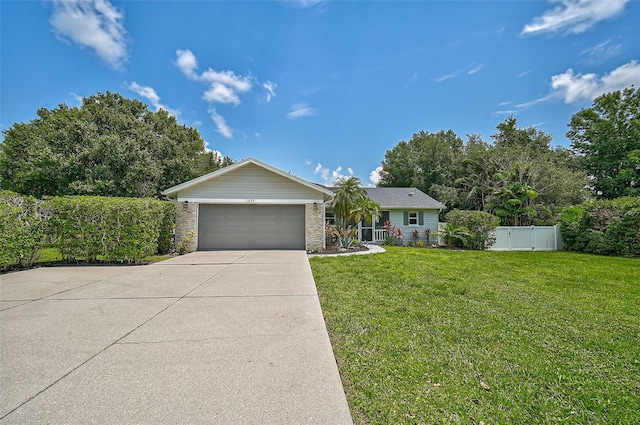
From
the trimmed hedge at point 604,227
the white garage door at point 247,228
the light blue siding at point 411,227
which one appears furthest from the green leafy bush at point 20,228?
the trimmed hedge at point 604,227

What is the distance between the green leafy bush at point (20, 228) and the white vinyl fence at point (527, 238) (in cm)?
1932

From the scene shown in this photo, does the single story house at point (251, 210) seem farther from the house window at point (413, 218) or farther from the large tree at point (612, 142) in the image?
the large tree at point (612, 142)


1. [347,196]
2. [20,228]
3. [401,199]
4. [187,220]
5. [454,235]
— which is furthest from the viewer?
[401,199]

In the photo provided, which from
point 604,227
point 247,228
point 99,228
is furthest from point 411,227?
point 99,228

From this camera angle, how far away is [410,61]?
1291cm

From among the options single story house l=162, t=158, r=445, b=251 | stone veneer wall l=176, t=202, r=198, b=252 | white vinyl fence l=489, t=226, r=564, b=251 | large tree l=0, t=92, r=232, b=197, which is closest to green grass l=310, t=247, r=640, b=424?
single story house l=162, t=158, r=445, b=251

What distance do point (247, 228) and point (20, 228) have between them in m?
7.44

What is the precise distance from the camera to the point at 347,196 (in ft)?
46.5

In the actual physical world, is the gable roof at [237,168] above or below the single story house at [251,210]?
above

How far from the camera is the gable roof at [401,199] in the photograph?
58.2 feet

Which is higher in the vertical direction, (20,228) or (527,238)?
(20,228)

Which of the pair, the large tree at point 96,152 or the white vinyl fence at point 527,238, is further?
the large tree at point 96,152

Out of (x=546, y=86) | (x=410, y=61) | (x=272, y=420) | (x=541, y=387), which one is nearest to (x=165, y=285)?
(x=272, y=420)

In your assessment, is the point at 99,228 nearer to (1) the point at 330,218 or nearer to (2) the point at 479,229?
(1) the point at 330,218
